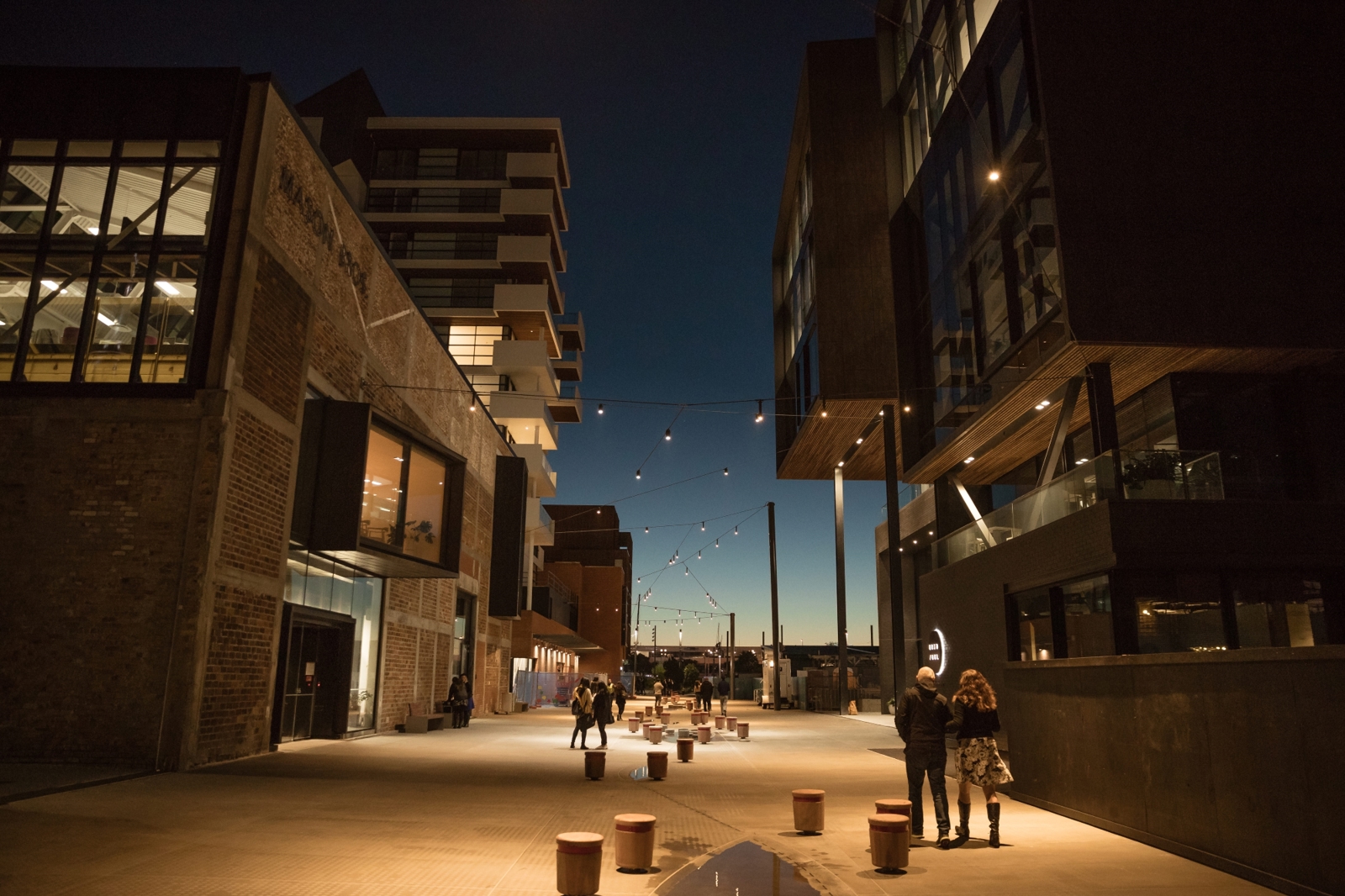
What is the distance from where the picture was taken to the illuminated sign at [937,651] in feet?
73.4

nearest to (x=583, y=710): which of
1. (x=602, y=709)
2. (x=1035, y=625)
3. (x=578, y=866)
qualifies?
(x=602, y=709)

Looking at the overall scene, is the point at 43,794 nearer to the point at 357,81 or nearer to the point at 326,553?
the point at 326,553

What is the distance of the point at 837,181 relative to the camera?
30.8 meters

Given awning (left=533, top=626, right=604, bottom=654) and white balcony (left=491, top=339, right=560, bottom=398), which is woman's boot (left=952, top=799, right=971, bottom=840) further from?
awning (left=533, top=626, right=604, bottom=654)

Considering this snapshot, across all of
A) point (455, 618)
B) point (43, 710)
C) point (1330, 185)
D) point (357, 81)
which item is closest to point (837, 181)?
point (1330, 185)

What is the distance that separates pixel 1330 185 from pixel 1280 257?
1.96m

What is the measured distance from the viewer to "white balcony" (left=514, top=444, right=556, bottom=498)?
43531 millimetres

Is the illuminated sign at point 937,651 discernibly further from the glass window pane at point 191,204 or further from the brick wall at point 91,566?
the glass window pane at point 191,204

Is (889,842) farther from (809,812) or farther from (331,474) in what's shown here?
(331,474)

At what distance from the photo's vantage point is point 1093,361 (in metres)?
16.4

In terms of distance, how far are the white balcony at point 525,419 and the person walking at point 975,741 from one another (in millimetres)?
34073

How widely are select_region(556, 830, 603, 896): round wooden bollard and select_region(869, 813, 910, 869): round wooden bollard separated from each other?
8.32 ft

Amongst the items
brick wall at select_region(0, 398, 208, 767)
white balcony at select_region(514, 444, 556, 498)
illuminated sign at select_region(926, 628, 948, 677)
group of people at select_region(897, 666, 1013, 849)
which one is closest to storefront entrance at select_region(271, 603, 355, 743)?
brick wall at select_region(0, 398, 208, 767)

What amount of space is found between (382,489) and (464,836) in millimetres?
11651
